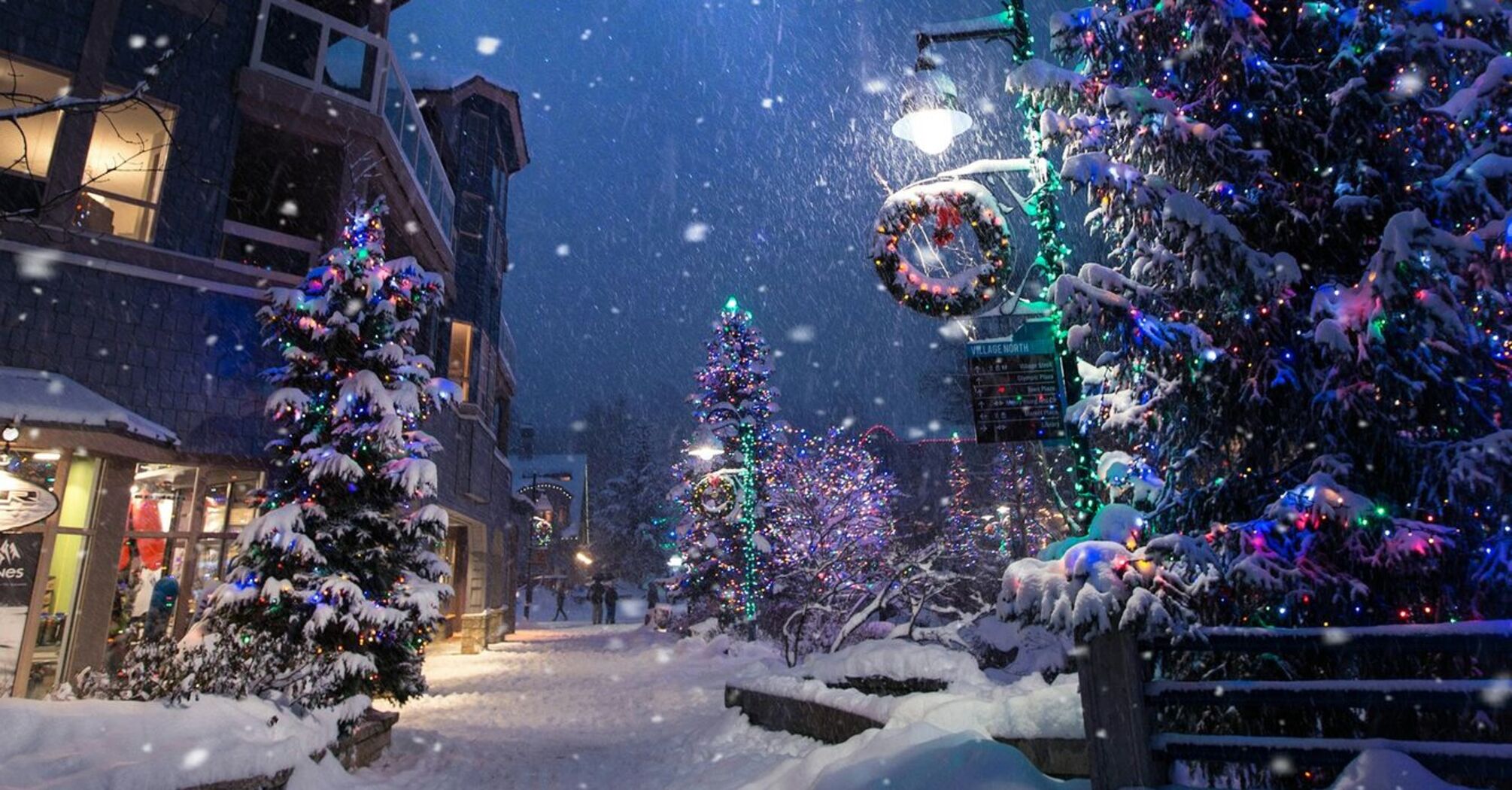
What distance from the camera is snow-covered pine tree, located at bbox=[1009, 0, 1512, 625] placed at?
17.6ft

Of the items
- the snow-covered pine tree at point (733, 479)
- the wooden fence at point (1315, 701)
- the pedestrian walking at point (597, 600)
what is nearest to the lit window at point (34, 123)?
the wooden fence at point (1315, 701)

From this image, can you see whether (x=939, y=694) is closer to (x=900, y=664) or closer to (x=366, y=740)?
(x=900, y=664)

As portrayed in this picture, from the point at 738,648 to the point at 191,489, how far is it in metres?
14.0

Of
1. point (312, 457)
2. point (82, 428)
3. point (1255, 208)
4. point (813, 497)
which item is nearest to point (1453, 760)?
point (1255, 208)

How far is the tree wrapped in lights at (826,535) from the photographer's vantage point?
21.2m

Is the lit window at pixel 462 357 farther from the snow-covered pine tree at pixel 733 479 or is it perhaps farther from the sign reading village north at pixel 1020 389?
the sign reading village north at pixel 1020 389

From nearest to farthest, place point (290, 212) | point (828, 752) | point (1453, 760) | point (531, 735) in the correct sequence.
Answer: point (1453, 760) → point (828, 752) → point (531, 735) → point (290, 212)

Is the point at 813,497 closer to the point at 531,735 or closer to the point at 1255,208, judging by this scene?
the point at 531,735

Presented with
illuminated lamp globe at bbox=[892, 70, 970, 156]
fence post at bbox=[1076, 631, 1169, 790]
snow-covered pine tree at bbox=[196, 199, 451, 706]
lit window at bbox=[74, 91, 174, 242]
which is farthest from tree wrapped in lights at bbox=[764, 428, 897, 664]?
lit window at bbox=[74, 91, 174, 242]

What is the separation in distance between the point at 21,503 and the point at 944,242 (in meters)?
10.3

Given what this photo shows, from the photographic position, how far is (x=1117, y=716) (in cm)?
480

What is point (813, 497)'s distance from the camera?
30.3 m

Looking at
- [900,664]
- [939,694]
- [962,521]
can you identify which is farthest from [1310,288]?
[962,521]

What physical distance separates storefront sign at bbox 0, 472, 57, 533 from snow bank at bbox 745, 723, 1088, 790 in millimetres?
8958
